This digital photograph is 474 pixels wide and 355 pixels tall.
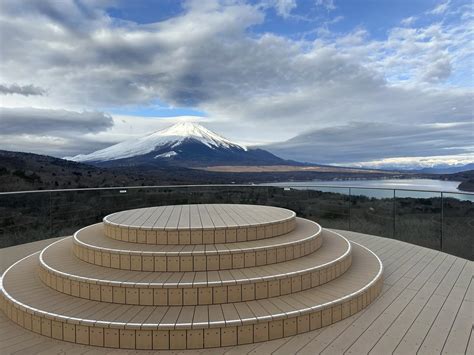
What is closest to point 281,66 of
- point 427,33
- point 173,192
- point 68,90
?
point 427,33

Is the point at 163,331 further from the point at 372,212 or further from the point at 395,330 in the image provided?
the point at 372,212

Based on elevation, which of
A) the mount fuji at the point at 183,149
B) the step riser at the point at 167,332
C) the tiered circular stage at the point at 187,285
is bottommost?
the step riser at the point at 167,332

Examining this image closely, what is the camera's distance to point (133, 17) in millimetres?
9352

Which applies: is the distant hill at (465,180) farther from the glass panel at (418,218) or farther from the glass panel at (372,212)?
the glass panel at (372,212)

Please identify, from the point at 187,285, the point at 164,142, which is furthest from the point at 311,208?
the point at 164,142

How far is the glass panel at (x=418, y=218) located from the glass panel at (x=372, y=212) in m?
0.22

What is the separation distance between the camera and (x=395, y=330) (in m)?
2.93

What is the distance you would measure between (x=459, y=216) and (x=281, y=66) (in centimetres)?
1031

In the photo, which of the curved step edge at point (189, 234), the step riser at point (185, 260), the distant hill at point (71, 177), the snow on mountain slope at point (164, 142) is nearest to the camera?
the step riser at point (185, 260)

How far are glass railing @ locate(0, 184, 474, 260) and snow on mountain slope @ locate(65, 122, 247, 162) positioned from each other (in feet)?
379

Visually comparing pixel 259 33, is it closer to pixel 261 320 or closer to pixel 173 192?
pixel 173 192

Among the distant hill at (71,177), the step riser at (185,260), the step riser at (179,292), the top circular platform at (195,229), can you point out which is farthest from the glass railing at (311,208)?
the step riser at (179,292)

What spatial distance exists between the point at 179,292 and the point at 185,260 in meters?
0.52

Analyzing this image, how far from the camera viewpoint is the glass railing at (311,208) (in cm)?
633
